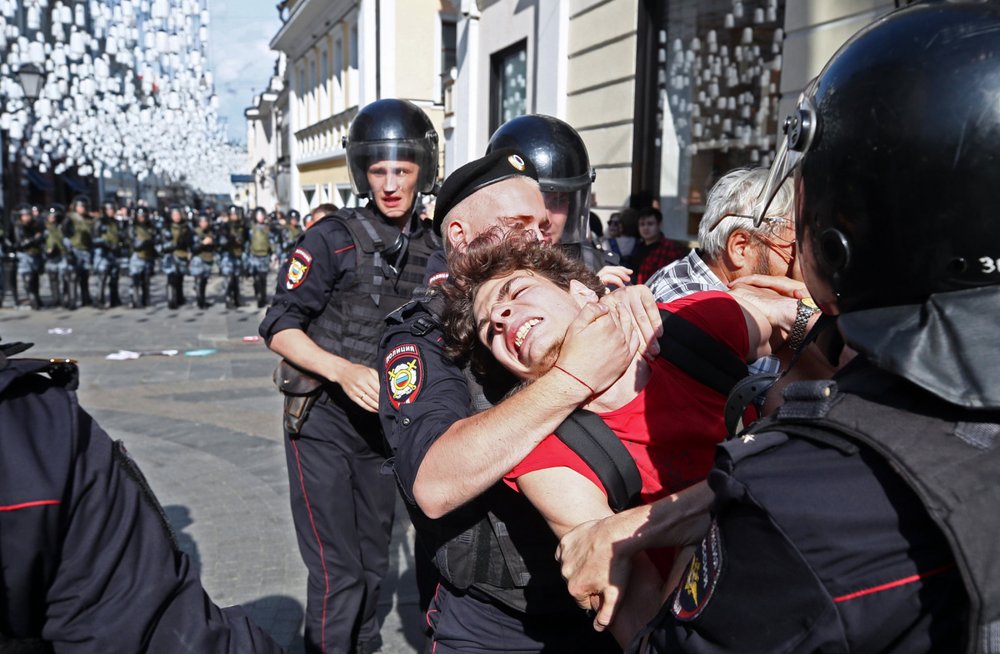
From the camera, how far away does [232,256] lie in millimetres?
14820

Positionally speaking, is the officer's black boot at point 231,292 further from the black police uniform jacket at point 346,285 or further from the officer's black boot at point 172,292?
the black police uniform jacket at point 346,285

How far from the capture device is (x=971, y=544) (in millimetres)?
738

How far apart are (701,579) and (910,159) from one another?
0.52 m

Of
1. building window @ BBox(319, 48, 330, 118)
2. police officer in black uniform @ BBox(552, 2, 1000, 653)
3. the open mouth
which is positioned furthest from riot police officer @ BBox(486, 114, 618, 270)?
building window @ BBox(319, 48, 330, 118)

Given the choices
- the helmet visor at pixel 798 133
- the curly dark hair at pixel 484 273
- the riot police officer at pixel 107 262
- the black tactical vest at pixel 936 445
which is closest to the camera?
the black tactical vest at pixel 936 445

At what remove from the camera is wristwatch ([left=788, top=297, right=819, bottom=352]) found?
5.47ft

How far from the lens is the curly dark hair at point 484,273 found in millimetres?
1596

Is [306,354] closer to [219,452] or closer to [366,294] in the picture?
[366,294]

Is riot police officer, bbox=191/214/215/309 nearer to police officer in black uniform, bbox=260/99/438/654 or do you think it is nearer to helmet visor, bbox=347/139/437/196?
helmet visor, bbox=347/139/437/196

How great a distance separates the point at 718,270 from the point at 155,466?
4302mm

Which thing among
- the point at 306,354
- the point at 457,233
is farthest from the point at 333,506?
the point at 457,233

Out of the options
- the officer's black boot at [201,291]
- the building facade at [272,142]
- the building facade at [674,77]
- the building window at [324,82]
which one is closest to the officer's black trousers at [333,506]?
the building facade at [674,77]

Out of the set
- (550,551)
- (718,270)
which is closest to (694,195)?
(718,270)

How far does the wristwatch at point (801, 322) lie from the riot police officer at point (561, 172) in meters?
1.05
